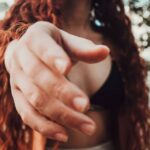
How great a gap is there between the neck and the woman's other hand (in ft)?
1.28

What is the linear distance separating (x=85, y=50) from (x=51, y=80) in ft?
0.11

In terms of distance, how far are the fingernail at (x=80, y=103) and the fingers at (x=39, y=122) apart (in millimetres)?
29

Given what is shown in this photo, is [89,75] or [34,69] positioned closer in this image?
[34,69]

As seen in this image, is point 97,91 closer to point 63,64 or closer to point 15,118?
point 15,118

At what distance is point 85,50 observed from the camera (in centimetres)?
27

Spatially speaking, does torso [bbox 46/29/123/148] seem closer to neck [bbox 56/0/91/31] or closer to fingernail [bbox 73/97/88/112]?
neck [bbox 56/0/91/31]

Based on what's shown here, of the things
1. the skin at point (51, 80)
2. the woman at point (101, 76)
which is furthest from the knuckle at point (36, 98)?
the woman at point (101, 76)

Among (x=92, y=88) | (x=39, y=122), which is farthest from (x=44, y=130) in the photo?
(x=92, y=88)

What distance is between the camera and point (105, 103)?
65 centimetres

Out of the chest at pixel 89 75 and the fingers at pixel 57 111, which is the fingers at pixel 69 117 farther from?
the chest at pixel 89 75

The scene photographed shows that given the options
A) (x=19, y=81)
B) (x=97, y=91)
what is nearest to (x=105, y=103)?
(x=97, y=91)

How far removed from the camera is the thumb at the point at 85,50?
0.26 m

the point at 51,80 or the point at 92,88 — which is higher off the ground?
the point at 51,80

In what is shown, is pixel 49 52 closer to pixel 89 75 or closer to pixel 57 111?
pixel 57 111
